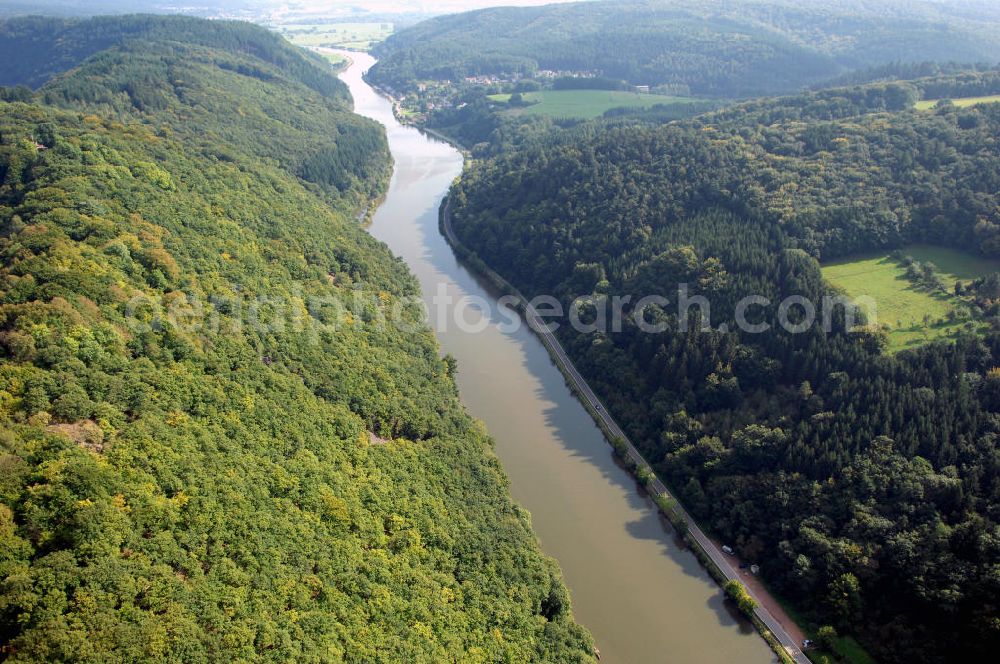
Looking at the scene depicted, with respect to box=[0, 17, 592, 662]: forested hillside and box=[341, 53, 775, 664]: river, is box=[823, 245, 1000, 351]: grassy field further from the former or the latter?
box=[0, 17, 592, 662]: forested hillside

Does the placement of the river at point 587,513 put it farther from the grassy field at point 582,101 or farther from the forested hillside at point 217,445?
the grassy field at point 582,101

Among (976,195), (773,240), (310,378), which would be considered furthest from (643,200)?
(310,378)

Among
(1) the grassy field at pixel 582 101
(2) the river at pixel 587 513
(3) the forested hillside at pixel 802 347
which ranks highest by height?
(1) the grassy field at pixel 582 101

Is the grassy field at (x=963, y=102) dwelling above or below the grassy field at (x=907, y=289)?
above

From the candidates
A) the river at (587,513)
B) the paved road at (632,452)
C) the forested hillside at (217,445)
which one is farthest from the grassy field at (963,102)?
the forested hillside at (217,445)

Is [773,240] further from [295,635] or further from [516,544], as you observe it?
[295,635]

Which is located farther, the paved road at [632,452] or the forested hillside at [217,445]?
the paved road at [632,452]
